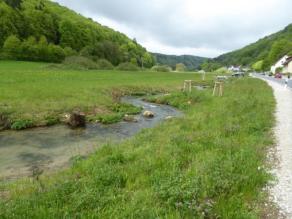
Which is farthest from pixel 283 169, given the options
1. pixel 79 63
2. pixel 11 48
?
pixel 11 48

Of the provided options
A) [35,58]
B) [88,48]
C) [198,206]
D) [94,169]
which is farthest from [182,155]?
[88,48]

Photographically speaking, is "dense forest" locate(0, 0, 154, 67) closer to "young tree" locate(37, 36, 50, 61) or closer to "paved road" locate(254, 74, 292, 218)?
"young tree" locate(37, 36, 50, 61)

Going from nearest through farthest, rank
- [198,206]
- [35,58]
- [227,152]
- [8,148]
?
[198,206], [227,152], [8,148], [35,58]

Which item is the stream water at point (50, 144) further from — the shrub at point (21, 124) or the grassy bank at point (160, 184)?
the grassy bank at point (160, 184)

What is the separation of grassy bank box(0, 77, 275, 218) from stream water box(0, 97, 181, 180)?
1799 millimetres

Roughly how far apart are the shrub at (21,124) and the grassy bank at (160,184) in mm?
7661

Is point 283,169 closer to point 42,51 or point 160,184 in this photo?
point 160,184

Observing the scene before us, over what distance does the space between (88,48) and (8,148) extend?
91522 millimetres

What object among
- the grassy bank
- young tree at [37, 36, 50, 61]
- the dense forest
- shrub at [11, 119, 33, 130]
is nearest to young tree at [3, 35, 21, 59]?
the dense forest

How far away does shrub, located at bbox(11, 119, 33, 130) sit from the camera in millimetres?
16250

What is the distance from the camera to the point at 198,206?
5754 mm

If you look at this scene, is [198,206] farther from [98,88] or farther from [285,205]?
[98,88]

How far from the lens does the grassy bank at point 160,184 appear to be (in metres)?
5.74

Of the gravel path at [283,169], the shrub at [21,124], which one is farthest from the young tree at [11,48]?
the gravel path at [283,169]
